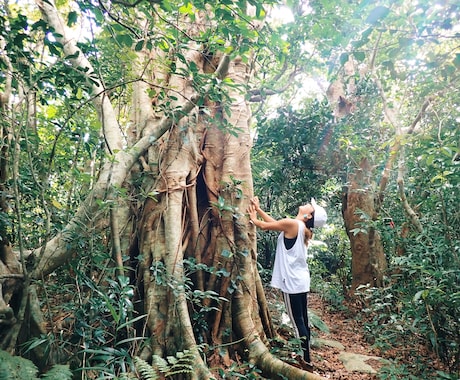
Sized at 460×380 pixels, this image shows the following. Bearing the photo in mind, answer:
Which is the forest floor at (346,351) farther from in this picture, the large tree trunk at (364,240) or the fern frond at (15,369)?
the fern frond at (15,369)

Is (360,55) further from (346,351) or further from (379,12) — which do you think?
(346,351)

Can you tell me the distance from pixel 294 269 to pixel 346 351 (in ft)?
5.40

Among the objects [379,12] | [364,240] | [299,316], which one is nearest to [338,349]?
[299,316]

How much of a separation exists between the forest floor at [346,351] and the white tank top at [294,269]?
631 millimetres

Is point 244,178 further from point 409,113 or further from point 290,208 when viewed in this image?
point 409,113

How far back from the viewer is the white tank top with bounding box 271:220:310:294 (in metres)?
3.18

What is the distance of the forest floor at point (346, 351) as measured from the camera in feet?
10.3

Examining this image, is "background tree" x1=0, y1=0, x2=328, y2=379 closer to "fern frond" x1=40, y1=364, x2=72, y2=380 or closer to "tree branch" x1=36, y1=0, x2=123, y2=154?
"tree branch" x1=36, y1=0, x2=123, y2=154

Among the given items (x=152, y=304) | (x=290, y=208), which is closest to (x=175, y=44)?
(x=152, y=304)

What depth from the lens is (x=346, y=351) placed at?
13.1ft

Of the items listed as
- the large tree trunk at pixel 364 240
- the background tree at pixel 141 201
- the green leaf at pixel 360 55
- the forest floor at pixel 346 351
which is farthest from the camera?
the large tree trunk at pixel 364 240

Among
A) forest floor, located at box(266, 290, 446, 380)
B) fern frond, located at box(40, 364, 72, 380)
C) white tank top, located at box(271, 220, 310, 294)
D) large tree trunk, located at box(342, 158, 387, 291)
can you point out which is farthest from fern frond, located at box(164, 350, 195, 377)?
large tree trunk, located at box(342, 158, 387, 291)

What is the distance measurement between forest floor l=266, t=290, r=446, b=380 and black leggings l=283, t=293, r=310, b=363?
0.22 meters

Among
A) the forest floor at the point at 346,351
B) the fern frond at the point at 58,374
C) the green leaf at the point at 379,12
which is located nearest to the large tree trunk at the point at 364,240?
the forest floor at the point at 346,351
